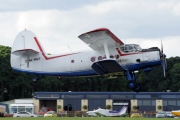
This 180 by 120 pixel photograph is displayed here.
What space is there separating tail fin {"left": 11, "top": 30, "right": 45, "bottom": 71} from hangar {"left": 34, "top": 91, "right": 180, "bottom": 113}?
145ft

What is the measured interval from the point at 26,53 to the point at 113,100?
4922 centimetres

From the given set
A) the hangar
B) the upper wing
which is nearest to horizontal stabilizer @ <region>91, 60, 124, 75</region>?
the upper wing

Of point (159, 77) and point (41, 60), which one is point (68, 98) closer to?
point (159, 77)

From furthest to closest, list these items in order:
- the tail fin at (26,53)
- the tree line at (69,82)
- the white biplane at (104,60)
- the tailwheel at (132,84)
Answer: the tree line at (69,82), the tail fin at (26,53), the white biplane at (104,60), the tailwheel at (132,84)

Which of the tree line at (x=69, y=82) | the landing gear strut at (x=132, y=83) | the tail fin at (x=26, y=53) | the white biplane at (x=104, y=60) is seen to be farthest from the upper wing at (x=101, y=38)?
the tree line at (x=69, y=82)

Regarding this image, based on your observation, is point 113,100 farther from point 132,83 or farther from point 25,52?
point 132,83

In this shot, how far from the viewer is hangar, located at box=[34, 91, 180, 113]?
97887 millimetres

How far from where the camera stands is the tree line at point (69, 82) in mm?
108938

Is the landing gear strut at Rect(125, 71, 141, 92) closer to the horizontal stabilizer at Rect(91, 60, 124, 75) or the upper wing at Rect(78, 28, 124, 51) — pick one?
the horizontal stabilizer at Rect(91, 60, 124, 75)

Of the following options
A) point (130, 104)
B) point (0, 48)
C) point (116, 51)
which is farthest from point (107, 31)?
point (0, 48)

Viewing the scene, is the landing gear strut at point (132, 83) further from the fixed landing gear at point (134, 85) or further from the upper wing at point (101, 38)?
the upper wing at point (101, 38)

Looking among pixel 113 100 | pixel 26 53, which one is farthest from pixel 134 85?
pixel 113 100

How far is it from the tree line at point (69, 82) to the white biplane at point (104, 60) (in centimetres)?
5673

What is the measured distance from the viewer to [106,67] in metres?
47.6
